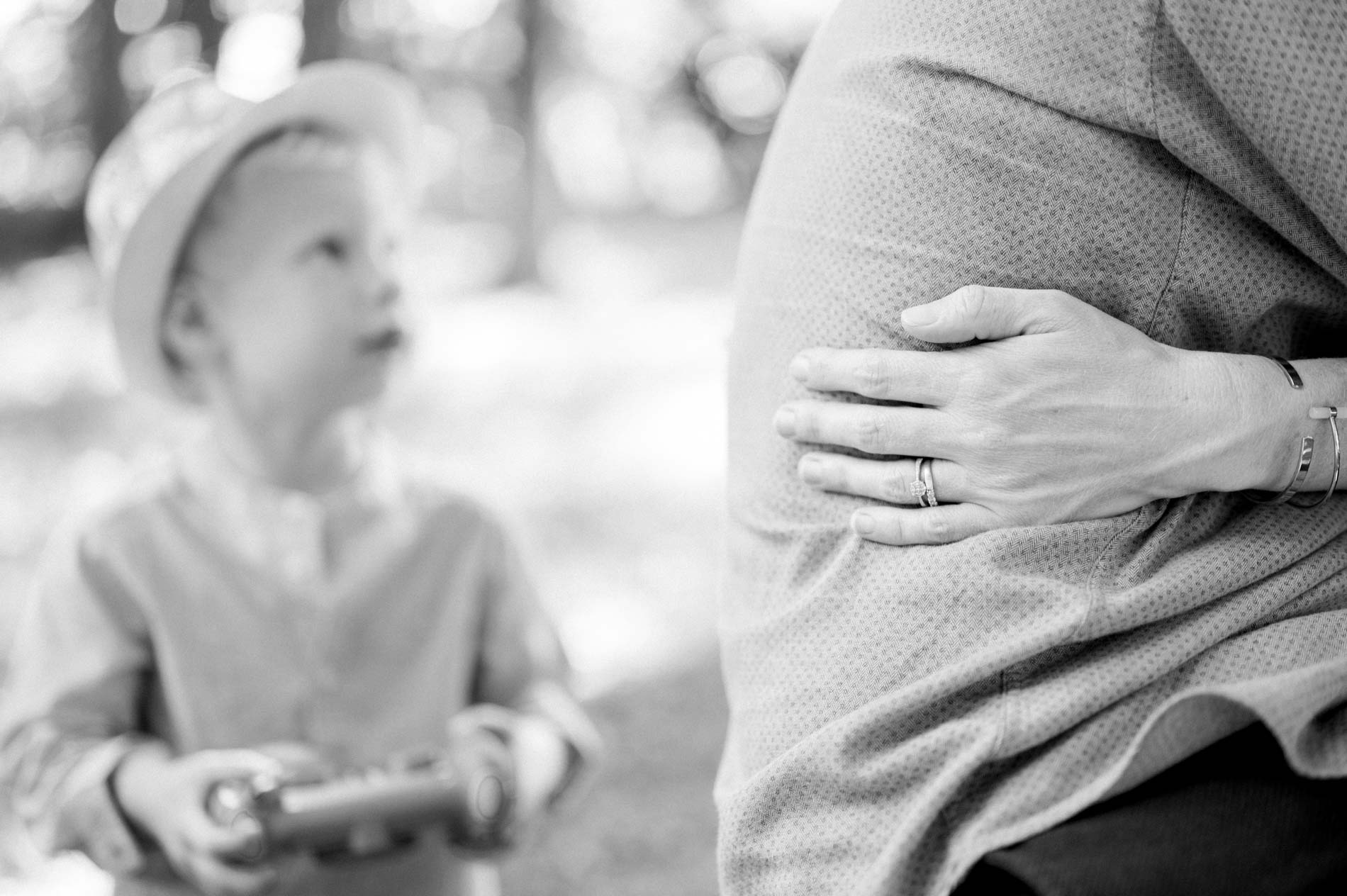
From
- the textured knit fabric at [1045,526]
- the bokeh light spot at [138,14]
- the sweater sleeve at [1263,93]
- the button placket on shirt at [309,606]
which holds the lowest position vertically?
the bokeh light spot at [138,14]

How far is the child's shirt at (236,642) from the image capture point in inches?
70.3

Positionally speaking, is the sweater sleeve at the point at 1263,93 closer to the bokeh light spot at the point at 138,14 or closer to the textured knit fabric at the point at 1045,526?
the textured knit fabric at the point at 1045,526

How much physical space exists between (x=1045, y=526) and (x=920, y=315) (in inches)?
8.3

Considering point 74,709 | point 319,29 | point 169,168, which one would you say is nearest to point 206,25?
point 319,29

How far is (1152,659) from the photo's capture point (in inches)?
44.0

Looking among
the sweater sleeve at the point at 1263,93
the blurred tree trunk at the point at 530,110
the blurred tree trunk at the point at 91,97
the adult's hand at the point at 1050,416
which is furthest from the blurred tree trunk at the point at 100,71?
the sweater sleeve at the point at 1263,93

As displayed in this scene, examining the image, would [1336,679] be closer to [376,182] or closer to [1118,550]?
[1118,550]

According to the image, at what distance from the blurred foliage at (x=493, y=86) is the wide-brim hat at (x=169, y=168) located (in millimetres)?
58

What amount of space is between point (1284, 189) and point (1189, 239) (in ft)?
0.29

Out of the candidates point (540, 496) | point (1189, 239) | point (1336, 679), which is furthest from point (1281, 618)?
point (540, 496)

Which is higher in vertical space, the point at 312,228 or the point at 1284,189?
the point at 1284,189

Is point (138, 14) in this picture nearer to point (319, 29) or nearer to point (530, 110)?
point (319, 29)

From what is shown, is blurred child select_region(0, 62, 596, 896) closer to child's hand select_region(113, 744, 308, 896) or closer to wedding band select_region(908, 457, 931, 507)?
child's hand select_region(113, 744, 308, 896)

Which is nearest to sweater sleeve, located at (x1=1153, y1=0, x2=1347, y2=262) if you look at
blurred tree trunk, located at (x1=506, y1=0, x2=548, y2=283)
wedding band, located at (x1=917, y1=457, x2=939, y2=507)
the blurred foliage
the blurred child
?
wedding band, located at (x1=917, y1=457, x2=939, y2=507)
